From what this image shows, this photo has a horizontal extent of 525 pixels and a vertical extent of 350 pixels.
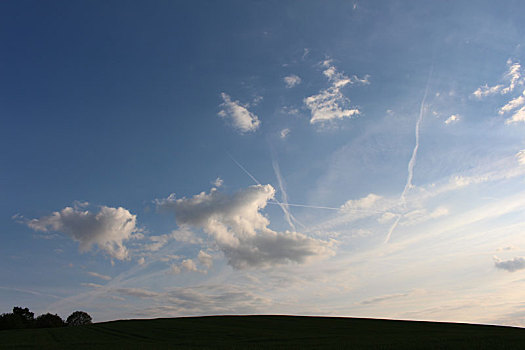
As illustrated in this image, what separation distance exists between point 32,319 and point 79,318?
12858 mm

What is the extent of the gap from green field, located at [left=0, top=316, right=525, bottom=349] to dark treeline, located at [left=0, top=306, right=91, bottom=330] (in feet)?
158

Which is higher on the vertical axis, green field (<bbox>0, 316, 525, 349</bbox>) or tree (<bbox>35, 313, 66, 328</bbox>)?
tree (<bbox>35, 313, 66, 328</bbox>)

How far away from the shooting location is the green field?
3088 centimetres

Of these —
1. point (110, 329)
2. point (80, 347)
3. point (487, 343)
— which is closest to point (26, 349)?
point (80, 347)

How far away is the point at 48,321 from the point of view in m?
103

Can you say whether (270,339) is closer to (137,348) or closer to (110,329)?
(137,348)

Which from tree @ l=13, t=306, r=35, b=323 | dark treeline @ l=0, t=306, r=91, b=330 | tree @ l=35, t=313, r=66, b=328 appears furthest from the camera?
tree @ l=13, t=306, r=35, b=323

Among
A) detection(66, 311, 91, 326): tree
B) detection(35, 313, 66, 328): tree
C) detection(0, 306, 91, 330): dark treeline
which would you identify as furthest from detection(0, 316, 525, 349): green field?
detection(66, 311, 91, 326): tree

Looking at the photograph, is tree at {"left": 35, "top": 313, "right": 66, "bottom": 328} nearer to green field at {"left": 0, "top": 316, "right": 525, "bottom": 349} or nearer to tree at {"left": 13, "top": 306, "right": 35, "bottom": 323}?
tree at {"left": 13, "top": 306, "right": 35, "bottom": 323}

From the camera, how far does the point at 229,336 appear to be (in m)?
43.0

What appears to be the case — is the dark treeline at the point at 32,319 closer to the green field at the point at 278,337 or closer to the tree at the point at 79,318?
the tree at the point at 79,318

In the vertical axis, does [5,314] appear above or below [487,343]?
above

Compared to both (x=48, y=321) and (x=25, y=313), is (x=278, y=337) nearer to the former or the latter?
(x=48, y=321)

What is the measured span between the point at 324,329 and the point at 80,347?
30555mm
